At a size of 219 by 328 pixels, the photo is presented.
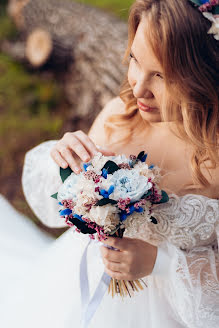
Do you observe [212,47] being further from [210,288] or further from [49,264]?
[49,264]

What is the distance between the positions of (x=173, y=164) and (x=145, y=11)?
2.36 ft

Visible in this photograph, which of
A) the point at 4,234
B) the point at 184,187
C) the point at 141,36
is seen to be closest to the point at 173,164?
the point at 184,187

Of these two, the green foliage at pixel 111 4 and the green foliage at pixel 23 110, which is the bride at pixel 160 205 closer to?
the green foliage at pixel 23 110

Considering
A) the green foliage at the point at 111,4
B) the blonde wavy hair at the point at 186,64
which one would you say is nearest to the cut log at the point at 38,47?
the green foliage at the point at 111,4

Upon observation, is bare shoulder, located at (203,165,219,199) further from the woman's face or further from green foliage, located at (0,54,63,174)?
green foliage, located at (0,54,63,174)

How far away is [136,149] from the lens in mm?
2066

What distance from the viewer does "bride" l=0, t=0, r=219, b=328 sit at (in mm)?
1553

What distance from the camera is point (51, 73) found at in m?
5.54

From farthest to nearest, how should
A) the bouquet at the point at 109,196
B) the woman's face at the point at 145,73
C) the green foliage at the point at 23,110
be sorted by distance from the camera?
the green foliage at the point at 23,110 < the woman's face at the point at 145,73 < the bouquet at the point at 109,196

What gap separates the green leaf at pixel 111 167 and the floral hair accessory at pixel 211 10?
0.62 m

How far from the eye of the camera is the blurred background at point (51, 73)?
4.18 m

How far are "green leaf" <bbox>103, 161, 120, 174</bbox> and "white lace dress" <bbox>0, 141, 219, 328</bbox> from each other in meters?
0.28

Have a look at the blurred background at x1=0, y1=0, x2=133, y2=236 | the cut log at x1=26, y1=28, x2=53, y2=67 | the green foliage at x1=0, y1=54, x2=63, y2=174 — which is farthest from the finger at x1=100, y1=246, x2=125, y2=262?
the cut log at x1=26, y1=28, x2=53, y2=67

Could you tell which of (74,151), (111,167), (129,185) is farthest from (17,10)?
Answer: (129,185)
